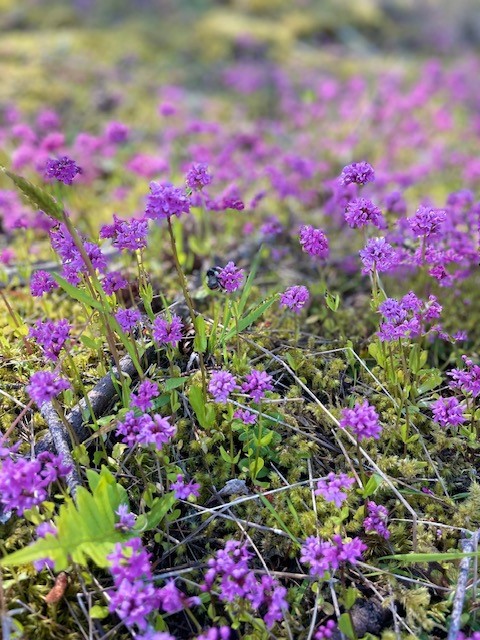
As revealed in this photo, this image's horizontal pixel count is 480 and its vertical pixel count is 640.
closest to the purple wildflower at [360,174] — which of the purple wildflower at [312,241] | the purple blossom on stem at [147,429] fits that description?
the purple wildflower at [312,241]

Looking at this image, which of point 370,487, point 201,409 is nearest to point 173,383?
point 201,409

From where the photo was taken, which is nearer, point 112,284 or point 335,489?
point 335,489

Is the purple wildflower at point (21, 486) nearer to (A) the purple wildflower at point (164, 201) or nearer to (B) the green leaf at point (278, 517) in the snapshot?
(B) the green leaf at point (278, 517)

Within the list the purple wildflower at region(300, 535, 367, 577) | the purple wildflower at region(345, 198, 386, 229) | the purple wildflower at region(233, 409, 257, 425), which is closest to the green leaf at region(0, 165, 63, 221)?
the purple wildflower at region(233, 409, 257, 425)

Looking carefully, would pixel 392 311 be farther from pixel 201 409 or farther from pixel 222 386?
pixel 201 409

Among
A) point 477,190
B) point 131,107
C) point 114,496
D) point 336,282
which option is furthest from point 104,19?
point 114,496

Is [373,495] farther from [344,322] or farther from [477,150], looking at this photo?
[477,150]
